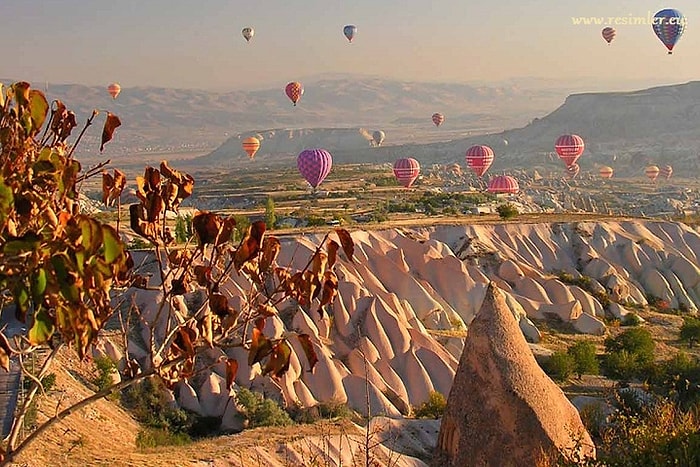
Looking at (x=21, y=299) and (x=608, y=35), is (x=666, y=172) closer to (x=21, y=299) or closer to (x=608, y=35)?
(x=608, y=35)

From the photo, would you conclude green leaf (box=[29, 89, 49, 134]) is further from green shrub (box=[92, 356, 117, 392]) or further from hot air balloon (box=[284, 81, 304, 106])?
hot air balloon (box=[284, 81, 304, 106])

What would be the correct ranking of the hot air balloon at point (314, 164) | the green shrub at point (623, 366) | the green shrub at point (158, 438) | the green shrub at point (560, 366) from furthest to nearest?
the hot air balloon at point (314, 164) → the green shrub at point (623, 366) → the green shrub at point (560, 366) → the green shrub at point (158, 438)

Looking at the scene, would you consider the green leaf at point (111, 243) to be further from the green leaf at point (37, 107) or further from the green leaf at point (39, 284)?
the green leaf at point (37, 107)

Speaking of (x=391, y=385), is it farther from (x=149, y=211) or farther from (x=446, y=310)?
(x=149, y=211)

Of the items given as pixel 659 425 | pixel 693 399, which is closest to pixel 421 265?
pixel 693 399

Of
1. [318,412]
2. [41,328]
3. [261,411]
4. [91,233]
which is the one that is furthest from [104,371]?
[91,233]

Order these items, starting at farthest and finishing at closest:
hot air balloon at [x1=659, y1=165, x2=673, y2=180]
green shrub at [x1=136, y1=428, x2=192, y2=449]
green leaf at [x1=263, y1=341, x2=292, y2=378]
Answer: hot air balloon at [x1=659, y1=165, x2=673, y2=180] < green shrub at [x1=136, y1=428, x2=192, y2=449] < green leaf at [x1=263, y1=341, x2=292, y2=378]

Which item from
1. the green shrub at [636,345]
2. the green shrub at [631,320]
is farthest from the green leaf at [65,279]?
the green shrub at [631,320]

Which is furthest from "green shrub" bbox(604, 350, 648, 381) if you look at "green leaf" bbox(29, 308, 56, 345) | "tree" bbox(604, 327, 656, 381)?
"green leaf" bbox(29, 308, 56, 345)
